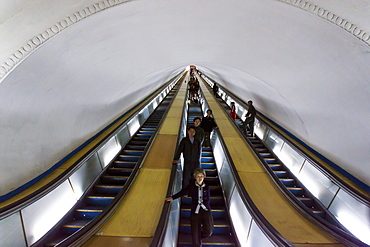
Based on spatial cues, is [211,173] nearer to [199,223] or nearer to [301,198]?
[301,198]

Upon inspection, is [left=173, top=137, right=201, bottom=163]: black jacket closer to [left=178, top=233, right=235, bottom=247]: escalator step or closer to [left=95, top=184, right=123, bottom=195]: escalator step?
[left=178, top=233, right=235, bottom=247]: escalator step

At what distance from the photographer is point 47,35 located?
2.57m

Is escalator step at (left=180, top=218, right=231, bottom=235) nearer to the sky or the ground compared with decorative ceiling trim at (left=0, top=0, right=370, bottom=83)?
nearer to the ground

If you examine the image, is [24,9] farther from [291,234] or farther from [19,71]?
[291,234]

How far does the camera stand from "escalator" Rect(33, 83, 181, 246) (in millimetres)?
3280

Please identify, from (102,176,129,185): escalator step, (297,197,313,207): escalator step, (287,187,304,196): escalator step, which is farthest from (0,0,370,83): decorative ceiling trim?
(287,187,304,196): escalator step

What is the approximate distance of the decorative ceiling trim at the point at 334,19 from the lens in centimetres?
250

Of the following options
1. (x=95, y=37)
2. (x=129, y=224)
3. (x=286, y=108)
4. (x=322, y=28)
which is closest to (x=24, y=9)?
(x=95, y=37)

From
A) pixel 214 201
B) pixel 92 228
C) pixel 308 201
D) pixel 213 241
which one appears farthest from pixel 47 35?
pixel 308 201

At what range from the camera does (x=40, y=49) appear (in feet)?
9.07

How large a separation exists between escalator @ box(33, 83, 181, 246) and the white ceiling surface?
4.00ft

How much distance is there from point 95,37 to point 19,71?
1.21m

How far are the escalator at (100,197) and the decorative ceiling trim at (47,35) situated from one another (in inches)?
85.3

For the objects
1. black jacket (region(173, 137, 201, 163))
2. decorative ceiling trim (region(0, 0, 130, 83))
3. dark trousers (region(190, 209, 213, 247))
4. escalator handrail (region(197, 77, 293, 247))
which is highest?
decorative ceiling trim (region(0, 0, 130, 83))
